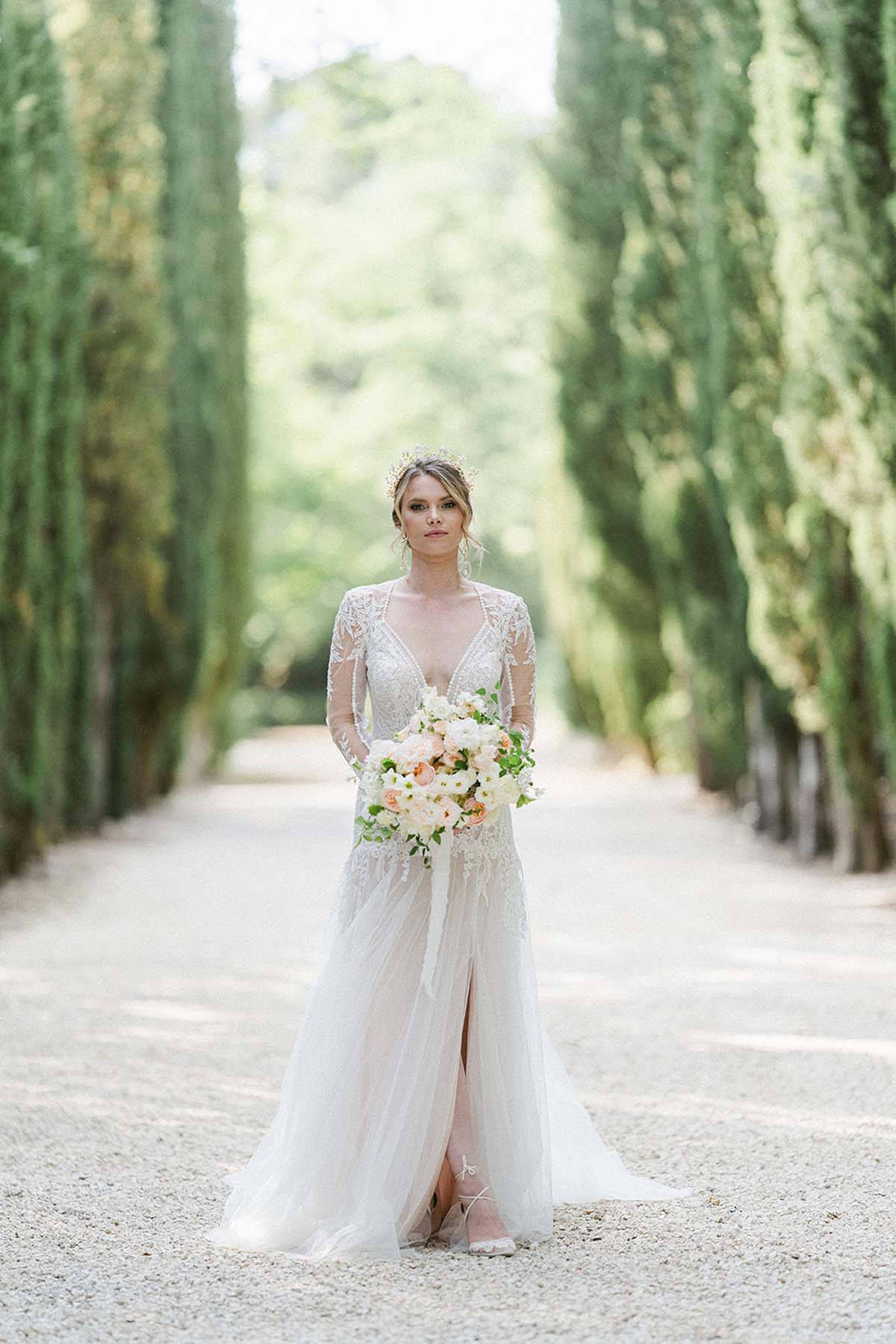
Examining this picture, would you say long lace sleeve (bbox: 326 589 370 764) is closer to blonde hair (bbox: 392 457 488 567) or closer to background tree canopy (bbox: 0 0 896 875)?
blonde hair (bbox: 392 457 488 567)

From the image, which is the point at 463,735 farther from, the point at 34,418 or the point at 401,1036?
the point at 34,418

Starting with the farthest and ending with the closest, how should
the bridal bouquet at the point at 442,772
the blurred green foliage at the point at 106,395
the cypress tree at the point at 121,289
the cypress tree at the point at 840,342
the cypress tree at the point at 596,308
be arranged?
the cypress tree at the point at 596,308 < the cypress tree at the point at 121,289 < the blurred green foliage at the point at 106,395 < the cypress tree at the point at 840,342 < the bridal bouquet at the point at 442,772

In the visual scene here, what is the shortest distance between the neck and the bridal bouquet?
36 cm

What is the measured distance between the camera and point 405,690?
4.01m

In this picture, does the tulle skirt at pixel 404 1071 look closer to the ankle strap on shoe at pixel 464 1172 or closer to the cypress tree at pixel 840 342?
the ankle strap on shoe at pixel 464 1172

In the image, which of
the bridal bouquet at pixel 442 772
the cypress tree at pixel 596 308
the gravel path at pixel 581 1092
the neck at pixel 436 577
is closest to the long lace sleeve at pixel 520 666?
the neck at pixel 436 577

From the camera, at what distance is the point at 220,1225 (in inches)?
156

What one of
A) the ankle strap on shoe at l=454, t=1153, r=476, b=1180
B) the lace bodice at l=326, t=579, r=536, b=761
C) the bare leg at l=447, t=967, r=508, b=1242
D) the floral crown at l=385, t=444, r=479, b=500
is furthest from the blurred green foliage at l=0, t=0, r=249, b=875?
the ankle strap on shoe at l=454, t=1153, r=476, b=1180

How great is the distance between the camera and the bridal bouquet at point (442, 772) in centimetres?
374

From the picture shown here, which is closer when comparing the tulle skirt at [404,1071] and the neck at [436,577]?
the tulle skirt at [404,1071]

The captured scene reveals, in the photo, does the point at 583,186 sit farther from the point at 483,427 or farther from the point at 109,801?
the point at 483,427

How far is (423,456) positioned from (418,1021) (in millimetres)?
1369

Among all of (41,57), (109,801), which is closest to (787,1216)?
(41,57)

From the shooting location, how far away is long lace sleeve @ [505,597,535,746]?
416 centimetres
